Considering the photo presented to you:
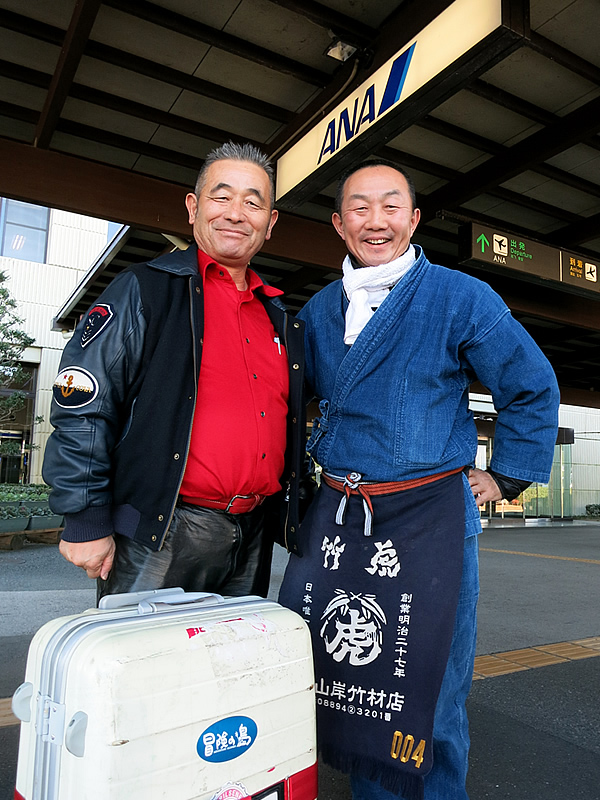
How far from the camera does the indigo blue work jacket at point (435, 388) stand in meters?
1.62

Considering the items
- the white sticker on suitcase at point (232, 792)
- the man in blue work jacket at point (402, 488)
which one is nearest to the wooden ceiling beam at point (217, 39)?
the man in blue work jacket at point (402, 488)

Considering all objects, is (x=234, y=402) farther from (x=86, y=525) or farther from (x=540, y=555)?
(x=540, y=555)

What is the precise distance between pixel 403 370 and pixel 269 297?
53 cm

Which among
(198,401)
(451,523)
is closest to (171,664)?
(198,401)

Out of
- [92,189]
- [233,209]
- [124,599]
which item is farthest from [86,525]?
[92,189]

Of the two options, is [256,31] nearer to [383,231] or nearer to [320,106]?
[320,106]

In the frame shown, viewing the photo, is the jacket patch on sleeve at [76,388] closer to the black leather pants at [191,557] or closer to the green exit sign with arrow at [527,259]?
the black leather pants at [191,557]

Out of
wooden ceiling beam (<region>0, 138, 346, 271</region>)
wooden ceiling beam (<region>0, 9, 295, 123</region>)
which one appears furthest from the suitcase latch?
wooden ceiling beam (<region>0, 138, 346, 271</region>)

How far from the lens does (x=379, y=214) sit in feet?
5.71

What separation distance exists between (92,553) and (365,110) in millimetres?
3078

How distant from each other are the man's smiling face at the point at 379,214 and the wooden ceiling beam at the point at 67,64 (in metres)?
2.62

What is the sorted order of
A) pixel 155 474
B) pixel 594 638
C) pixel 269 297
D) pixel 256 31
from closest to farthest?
pixel 155 474, pixel 269 297, pixel 256 31, pixel 594 638

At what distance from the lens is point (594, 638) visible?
418 centimetres

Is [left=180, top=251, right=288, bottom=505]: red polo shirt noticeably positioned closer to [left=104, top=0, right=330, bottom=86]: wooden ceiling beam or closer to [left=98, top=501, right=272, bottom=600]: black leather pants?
[left=98, top=501, right=272, bottom=600]: black leather pants
